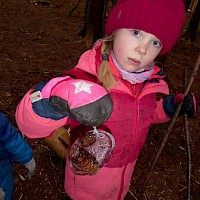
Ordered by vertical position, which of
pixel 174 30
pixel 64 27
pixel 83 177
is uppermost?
pixel 174 30

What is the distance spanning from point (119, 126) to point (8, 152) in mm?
660

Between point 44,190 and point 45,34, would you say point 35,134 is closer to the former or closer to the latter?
point 44,190

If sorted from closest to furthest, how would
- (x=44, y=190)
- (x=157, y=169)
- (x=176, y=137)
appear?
(x=44, y=190) < (x=157, y=169) < (x=176, y=137)

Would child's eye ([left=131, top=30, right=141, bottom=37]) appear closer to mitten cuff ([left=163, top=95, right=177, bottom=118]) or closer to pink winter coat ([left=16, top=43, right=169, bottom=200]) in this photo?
pink winter coat ([left=16, top=43, right=169, bottom=200])

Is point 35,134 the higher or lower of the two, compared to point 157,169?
higher

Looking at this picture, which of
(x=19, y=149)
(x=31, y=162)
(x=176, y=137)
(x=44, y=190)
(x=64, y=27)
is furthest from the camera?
(x=64, y=27)

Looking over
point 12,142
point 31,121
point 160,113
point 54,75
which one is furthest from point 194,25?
point 31,121

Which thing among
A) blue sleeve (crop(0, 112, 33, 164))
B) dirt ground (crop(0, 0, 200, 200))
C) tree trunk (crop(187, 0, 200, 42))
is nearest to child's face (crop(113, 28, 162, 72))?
blue sleeve (crop(0, 112, 33, 164))

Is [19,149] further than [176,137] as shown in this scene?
No

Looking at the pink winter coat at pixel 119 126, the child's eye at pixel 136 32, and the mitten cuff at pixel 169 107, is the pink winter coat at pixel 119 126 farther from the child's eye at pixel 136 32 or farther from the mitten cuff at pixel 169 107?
the child's eye at pixel 136 32

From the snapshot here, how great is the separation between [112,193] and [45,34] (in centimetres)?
442

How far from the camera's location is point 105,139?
1.52 meters

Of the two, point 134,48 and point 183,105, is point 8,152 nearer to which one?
point 134,48

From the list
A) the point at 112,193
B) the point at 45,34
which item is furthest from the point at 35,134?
the point at 45,34
